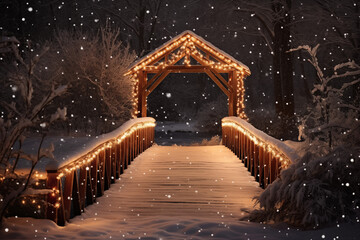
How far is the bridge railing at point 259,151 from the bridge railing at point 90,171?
111 inches

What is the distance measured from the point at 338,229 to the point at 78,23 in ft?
101

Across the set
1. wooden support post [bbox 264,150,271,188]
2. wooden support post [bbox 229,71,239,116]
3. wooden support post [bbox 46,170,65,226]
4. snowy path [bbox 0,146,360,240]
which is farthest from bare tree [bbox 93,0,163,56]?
wooden support post [bbox 46,170,65,226]

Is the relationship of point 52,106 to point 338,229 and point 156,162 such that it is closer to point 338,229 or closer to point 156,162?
point 156,162

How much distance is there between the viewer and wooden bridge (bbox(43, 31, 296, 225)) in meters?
7.20

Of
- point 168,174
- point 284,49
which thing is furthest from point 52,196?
point 284,49

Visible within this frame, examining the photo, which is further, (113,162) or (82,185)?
(113,162)

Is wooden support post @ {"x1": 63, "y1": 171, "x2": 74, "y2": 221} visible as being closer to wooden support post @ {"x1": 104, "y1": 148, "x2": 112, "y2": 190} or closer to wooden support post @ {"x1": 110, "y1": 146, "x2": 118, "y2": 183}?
wooden support post @ {"x1": 104, "y1": 148, "x2": 112, "y2": 190}

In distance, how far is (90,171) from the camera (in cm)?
805

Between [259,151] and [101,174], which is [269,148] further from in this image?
[101,174]

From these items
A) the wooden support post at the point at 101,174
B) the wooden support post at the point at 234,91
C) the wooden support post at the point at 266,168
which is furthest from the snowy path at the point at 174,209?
the wooden support post at the point at 234,91

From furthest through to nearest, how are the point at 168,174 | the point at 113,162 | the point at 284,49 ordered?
the point at 284,49, the point at 168,174, the point at 113,162

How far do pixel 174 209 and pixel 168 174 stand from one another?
113 inches

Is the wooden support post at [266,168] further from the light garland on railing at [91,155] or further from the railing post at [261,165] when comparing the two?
the light garland on railing at [91,155]

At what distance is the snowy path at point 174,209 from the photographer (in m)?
5.68
